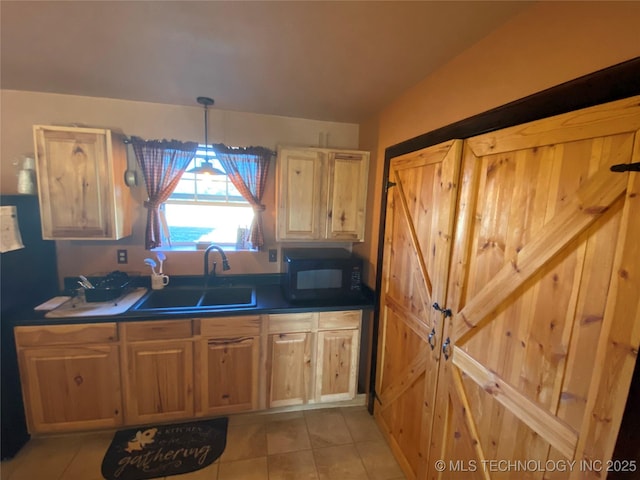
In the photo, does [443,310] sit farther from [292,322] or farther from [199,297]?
[199,297]

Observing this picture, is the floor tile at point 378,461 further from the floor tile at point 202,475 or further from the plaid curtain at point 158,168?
the plaid curtain at point 158,168

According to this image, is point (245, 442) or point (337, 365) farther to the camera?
point (337, 365)

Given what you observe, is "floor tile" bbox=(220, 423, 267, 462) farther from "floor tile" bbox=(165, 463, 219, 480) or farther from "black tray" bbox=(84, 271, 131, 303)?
"black tray" bbox=(84, 271, 131, 303)

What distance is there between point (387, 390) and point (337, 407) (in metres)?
0.57

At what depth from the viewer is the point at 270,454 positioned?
6.52ft

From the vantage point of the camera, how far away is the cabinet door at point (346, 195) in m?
2.41

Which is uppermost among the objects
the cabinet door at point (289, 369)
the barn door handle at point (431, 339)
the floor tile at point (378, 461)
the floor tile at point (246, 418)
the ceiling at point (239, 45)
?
the ceiling at point (239, 45)

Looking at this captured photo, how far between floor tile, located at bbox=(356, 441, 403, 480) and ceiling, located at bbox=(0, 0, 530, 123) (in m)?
2.50

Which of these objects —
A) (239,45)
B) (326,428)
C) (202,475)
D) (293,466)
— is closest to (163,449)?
(202,475)

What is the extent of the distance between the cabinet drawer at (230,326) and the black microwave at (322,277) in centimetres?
34

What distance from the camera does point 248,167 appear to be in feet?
8.36

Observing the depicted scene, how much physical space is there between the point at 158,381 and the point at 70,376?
1.79 ft

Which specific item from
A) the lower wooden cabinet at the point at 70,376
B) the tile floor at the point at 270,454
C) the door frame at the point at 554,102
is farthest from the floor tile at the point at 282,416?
the door frame at the point at 554,102

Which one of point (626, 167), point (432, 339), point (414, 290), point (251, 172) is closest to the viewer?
point (626, 167)
